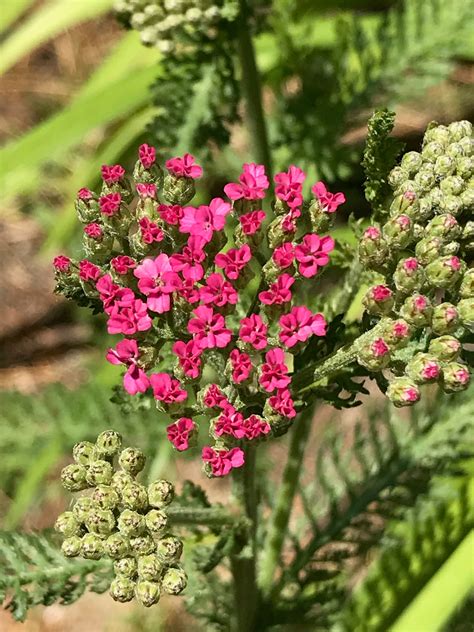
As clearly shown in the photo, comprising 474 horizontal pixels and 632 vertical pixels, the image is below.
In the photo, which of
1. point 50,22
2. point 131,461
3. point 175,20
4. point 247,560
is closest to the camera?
point 131,461

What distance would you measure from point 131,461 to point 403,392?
43 centimetres

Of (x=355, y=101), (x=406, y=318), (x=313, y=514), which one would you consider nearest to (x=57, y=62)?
(x=355, y=101)

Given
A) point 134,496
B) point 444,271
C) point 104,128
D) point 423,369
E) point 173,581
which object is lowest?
point 104,128

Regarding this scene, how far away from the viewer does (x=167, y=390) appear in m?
1.39

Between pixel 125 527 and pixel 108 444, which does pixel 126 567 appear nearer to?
pixel 125 527

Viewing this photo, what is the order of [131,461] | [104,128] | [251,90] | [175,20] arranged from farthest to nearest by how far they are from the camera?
[104,128], [251,90], [175,20], [131,461]

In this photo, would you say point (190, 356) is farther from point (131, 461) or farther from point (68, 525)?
point (68, 525)

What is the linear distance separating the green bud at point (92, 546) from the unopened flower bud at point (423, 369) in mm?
533

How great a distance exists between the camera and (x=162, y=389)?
1395 mm

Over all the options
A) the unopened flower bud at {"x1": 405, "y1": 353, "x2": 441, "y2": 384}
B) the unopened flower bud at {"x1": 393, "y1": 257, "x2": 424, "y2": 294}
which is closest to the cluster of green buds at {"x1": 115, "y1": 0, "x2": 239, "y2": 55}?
the unopened flower bud at {"x1": 393, "y1": 257, "x2": 424, "y2": 294}

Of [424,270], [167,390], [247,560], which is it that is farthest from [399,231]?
[247,560]

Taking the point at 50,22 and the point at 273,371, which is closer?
the point at 273,371

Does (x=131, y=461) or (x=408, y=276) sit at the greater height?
(x=408, y=276)

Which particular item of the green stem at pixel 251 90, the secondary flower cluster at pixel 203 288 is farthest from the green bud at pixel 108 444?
the green stem at pixel 251 90
